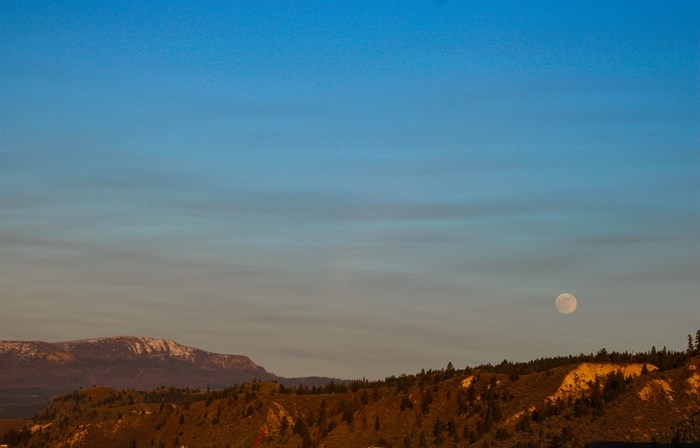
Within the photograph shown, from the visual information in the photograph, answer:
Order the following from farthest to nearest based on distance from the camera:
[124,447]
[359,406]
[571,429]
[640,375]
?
[124,447], [359,406], [640,375], [571,429]

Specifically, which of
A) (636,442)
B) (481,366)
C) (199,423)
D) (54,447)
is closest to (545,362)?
(481,366)

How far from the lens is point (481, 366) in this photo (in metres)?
142

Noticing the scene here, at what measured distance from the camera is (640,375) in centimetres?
11600

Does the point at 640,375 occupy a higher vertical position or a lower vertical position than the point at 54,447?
higher

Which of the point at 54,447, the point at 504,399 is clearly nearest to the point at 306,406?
the point at 504,399

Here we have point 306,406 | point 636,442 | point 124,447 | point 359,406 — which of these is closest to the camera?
point 636,442

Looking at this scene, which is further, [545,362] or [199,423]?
[199,423]

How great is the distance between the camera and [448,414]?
12569cm

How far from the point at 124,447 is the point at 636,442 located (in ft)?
294

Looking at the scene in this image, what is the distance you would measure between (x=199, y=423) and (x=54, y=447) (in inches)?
1142

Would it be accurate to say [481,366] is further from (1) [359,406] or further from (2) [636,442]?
(2) [636,442]

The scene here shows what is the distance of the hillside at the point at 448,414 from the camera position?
347 feet

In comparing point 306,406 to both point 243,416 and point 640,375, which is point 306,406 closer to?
point 243,416

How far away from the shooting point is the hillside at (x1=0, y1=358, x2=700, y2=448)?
106m
